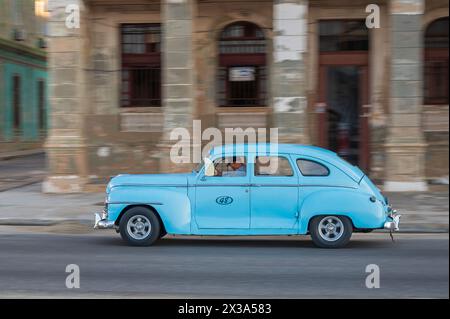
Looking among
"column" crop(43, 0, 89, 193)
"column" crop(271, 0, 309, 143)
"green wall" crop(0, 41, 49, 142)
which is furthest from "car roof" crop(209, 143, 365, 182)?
"green wall" crop(0, 41, 49, 142)

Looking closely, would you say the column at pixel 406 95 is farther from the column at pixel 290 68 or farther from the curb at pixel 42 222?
the curb at pixel 42 222

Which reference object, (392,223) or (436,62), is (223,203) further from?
(436,62)

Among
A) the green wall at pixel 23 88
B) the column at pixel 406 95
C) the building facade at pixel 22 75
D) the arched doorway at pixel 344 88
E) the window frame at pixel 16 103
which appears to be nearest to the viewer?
the column at pixel 406 95

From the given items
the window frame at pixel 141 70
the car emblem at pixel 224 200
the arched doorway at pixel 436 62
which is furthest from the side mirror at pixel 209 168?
the arched doorway at pixel 436 62

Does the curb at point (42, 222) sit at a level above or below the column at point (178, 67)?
below

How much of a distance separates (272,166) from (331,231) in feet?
4.28

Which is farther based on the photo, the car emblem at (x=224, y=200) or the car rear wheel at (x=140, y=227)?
the car rear wheel at (x=140, y=227)

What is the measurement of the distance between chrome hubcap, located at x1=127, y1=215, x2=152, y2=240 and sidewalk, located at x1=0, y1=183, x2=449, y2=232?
2.76 m

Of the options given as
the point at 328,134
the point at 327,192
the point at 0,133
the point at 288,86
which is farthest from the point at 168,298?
the point at 0,133

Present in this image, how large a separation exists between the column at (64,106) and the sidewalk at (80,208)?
1.98 ft

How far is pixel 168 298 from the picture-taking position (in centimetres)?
636

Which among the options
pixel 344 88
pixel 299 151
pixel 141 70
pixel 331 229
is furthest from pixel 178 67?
pixel 331 229

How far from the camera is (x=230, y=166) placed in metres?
9.45

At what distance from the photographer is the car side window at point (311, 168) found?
932 cm
